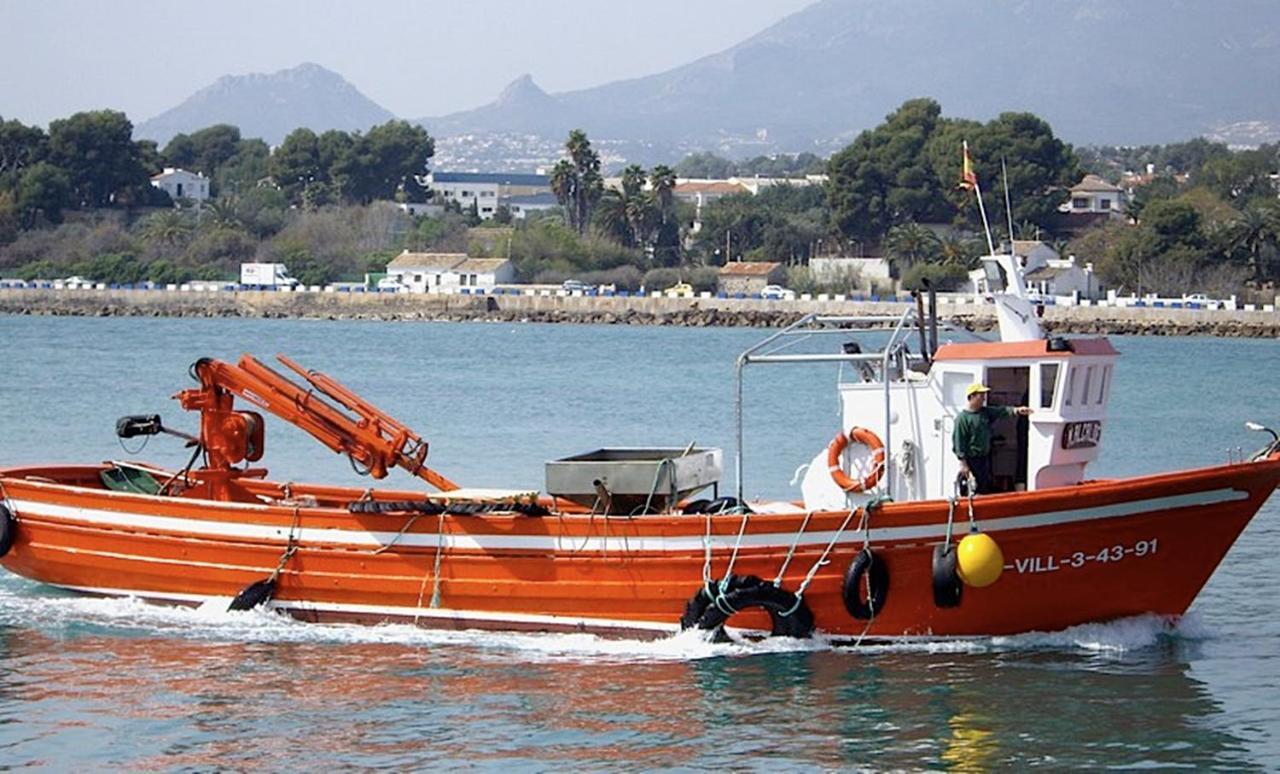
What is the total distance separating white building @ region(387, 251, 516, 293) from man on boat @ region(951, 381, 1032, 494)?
312 feet

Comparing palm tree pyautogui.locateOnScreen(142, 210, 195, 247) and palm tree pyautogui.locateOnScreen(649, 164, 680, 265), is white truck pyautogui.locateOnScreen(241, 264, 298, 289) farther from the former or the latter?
palm tree pyautogui.locateOnScreen(649, 164, 680, 265)

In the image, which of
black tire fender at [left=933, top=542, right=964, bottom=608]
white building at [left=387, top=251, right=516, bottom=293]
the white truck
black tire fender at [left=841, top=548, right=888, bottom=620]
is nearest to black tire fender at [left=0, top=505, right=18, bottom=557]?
black tire fender at [left=841, top=548, right=888, bottom=620]

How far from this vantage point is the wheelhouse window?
17641 millimetres

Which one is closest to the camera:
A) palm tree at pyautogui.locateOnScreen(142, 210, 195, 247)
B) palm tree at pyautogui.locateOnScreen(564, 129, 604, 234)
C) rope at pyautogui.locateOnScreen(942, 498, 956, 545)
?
rope at pyautogui.locateOnScreen(942, 498, 956, 545)

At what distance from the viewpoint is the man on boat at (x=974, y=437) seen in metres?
17.4

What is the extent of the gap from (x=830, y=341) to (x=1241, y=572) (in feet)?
135

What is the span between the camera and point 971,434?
17375 mm

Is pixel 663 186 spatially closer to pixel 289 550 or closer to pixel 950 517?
pixel 289 550

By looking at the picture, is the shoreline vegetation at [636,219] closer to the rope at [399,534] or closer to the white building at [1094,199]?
the white building at [1094,199]

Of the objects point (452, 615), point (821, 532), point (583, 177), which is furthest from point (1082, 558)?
point (583, 177)

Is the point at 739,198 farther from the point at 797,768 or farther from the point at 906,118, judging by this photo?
the point at 797,768

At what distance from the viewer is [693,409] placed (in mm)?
47469

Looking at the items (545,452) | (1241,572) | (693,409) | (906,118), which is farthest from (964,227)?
(1241,572)

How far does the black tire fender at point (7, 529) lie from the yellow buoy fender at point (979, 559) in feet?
31.3
